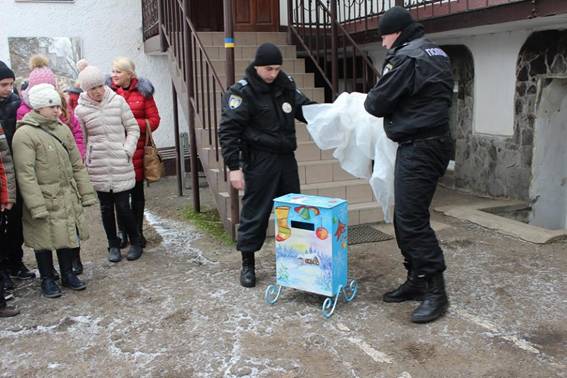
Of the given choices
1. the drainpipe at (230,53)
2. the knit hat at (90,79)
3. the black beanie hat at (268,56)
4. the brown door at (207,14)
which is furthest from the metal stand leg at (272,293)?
the brown door at (207,14)

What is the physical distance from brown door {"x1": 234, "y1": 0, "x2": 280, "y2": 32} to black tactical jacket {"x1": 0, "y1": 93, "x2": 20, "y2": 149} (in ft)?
14.6

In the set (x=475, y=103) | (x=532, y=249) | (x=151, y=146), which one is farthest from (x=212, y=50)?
(x=532, y=249)

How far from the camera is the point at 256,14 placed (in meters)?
7.97

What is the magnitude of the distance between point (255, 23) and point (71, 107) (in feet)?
12.9

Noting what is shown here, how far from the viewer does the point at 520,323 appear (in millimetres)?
3232

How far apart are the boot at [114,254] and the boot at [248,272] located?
1211 millimetres

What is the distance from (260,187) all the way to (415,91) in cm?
124

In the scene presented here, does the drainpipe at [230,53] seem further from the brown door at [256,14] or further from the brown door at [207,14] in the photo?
the brown door at [207,14]

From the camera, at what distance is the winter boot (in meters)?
3.94

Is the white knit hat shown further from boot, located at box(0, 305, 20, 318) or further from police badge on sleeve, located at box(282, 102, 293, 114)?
police badge on sleeve, located at box(282, 102, 293, 114)

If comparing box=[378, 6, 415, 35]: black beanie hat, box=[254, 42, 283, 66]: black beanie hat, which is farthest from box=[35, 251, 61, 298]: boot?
box=[378, 6, 415, 35]: black beanie hat

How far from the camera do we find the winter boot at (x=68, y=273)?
12.9 ft

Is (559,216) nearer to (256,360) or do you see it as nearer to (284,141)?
(284,141)

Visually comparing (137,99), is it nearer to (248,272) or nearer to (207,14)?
(248,272)
